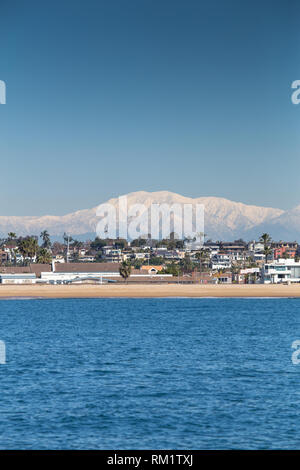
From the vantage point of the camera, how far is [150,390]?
34594 millimetres

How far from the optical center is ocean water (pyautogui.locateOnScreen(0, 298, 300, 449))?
25.8 metres

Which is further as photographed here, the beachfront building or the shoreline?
the beachfront building

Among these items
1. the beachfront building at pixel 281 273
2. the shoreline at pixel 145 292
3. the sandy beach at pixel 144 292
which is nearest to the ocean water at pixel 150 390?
the shoreline at pixel 145 292

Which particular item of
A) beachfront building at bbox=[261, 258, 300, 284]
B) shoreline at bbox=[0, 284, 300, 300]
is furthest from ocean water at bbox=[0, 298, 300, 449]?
beachfront building at bbox=[261, 258, 300, 284]

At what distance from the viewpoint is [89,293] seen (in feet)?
502

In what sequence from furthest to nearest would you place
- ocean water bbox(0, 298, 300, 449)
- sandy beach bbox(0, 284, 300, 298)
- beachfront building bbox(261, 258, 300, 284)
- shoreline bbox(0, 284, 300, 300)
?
beachfront building bbox(261, 258, 300, 284) < sandy beach bbox(0, 284, 300, 298) < shoreline bbox(0, 284, 300, 300) < ocean water bbox(0, 298, 300, 449)

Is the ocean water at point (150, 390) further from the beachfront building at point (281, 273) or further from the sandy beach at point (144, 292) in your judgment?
the beachfront building at point (281, 273)

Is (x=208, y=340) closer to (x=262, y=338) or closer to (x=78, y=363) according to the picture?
(x=262, y=338)

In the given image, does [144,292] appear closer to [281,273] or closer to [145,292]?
[145,292]

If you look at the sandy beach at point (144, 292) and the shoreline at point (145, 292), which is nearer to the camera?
the shoreline at point (145, 292)

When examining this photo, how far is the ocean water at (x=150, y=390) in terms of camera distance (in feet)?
84.5

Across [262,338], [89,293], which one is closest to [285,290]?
[89,293]

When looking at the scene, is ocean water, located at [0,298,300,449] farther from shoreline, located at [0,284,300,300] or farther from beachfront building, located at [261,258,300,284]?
beachfront building, located at [261,258,300,284]
